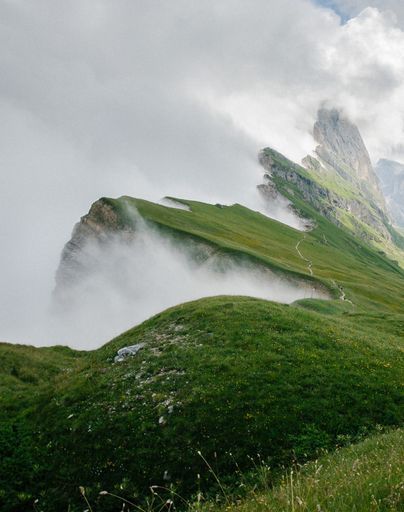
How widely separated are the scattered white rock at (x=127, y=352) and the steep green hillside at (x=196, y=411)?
2.67 ft

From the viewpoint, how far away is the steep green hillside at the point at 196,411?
15859 mm

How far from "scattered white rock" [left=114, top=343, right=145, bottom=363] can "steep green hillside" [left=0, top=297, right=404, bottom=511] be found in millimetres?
814

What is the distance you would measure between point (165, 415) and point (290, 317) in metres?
16.0

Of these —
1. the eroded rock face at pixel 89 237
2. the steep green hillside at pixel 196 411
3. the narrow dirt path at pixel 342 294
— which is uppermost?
the eroded rock face at pixel 89 237

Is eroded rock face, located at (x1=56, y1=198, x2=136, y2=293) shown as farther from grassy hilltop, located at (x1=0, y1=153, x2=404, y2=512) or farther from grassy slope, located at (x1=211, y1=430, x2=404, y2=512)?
grassy slope, located at (x1=211, y1=430, x2=404, y2=512)

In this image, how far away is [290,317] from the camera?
31.2 meters

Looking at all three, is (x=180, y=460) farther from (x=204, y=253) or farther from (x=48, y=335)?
(x=48, y=335)

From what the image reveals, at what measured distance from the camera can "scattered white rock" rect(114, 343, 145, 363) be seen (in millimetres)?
27953

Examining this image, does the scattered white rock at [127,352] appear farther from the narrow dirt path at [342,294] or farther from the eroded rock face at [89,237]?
the eroded rock face at [89,237]

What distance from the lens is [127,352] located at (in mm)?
28625

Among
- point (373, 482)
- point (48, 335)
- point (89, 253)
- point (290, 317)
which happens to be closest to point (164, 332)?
point (290, 317)

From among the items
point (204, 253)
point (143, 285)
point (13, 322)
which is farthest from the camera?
point (13, 322)

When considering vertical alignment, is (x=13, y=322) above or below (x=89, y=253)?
below

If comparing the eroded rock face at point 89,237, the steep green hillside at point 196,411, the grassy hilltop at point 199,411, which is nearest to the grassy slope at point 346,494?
the grassy hilltop at point 199,411
